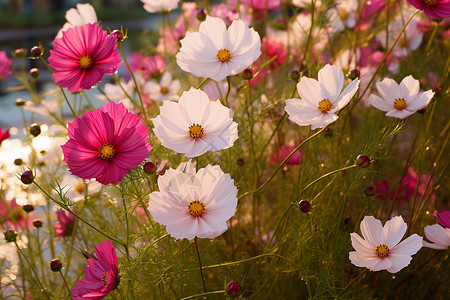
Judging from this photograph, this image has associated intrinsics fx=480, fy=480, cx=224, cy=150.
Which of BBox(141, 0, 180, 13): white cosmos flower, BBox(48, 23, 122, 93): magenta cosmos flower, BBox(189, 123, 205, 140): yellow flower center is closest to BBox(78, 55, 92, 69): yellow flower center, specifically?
BBox(48, 23, 122, 93): magenta cosmos flower

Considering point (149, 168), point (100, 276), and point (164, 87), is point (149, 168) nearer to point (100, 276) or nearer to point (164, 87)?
point (100, 276)

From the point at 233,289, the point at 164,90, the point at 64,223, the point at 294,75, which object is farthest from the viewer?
the point at 164,90

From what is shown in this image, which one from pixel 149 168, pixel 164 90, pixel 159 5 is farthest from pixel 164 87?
pixel 149 168

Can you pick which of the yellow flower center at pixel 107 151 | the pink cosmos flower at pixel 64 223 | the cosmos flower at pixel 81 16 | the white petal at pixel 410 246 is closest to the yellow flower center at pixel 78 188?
the pink cosmos flower at pixel 64 223

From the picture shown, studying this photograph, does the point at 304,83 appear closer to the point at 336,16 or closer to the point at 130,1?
the point at 336,16

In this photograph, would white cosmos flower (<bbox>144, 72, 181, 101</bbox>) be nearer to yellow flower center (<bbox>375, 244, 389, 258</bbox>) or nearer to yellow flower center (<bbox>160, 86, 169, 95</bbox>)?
yellow flower center (<bbox>160, 86, 169, 95</bbox>)

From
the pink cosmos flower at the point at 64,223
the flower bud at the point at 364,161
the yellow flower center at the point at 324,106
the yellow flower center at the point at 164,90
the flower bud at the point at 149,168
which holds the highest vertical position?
the yellow flower center at the point at 164,90

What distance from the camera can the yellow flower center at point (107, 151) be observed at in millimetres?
326

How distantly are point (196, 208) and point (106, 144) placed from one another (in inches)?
3.0

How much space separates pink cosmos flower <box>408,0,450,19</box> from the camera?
1.29ft

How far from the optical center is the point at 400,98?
0.41 meters

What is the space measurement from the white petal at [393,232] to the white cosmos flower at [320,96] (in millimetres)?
91

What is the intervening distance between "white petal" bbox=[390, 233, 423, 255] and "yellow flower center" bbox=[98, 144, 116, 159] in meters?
0.21

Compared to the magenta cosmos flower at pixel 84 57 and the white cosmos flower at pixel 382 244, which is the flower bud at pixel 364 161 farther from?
the magenta cosmos flower at pixel 84 57
